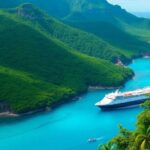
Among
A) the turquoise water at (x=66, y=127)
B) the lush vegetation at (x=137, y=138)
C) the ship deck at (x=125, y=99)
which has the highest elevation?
the lush vegetation at (x=137, y=138)

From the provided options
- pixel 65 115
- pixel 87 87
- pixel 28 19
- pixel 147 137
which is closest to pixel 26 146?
pixel 65 115

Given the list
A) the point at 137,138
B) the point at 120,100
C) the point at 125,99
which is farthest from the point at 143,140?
the point at 125,99

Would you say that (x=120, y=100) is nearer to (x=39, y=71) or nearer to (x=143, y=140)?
(x=39, y=71)

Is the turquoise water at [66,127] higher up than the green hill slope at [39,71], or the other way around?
the green hill slope at [39,71]

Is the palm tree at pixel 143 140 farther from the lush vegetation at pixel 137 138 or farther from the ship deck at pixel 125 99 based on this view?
the ship deck at pixel 125 99

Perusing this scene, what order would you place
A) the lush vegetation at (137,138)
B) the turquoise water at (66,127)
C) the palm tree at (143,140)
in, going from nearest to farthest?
the palm tree at (143,140)
the lush vegetation at (137,138)
the turquoise water at (66,127)

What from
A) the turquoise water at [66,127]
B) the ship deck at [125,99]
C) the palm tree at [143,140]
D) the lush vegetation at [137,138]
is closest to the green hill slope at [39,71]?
the turquoise water at [66,127]

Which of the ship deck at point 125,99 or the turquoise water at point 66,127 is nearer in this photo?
the turquoise water at point 66,127
